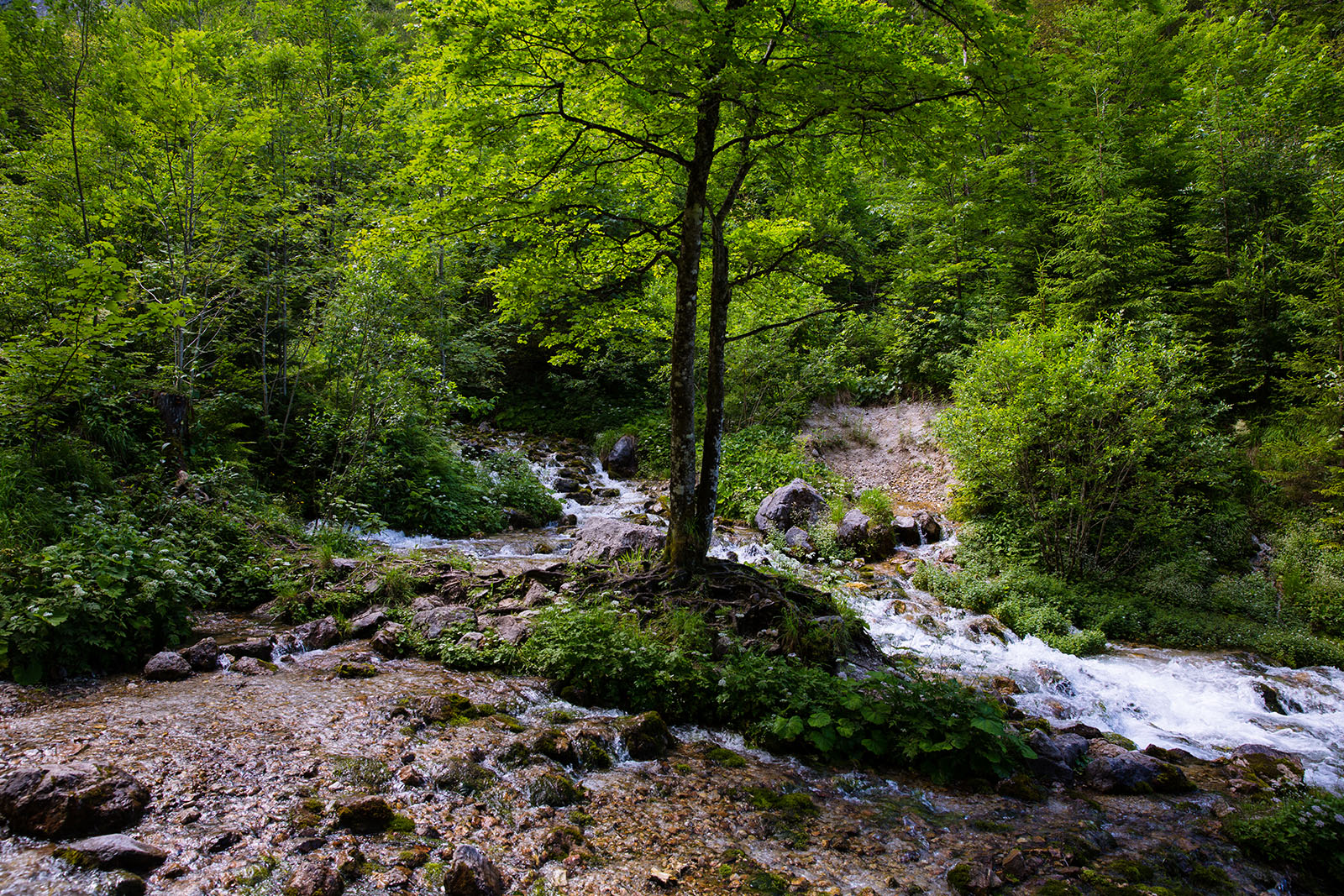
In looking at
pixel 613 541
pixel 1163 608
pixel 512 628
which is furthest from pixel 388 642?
pixel 1163 608

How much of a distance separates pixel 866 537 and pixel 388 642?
9047mm

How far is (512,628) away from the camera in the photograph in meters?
6.21

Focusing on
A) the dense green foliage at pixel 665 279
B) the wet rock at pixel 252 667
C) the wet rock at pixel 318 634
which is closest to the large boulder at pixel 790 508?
the dense green foliage at pixel 665 279

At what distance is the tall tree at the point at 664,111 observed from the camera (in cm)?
495

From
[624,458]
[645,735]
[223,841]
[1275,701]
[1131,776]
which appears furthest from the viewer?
[624,458]

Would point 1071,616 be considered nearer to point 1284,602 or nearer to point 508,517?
point 1284,602

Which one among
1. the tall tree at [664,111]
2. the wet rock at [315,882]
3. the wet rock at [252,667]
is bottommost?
the wet rock at [252,667]

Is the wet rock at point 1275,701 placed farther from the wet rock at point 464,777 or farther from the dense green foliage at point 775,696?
the wet rock at point 464,777

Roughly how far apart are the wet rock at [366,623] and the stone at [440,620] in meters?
0.35

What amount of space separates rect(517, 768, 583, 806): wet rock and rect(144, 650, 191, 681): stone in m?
3.33

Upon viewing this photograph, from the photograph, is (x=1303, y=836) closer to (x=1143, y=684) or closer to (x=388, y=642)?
(x=1143, y=684)

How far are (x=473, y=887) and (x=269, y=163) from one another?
49.9 feet

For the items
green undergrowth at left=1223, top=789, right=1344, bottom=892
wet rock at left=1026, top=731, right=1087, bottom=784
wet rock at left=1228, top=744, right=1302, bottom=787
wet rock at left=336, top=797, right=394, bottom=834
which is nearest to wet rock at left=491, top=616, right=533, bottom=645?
wet rock at left=336, top=797, right=394, bottom=834

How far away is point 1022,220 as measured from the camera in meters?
17.5
